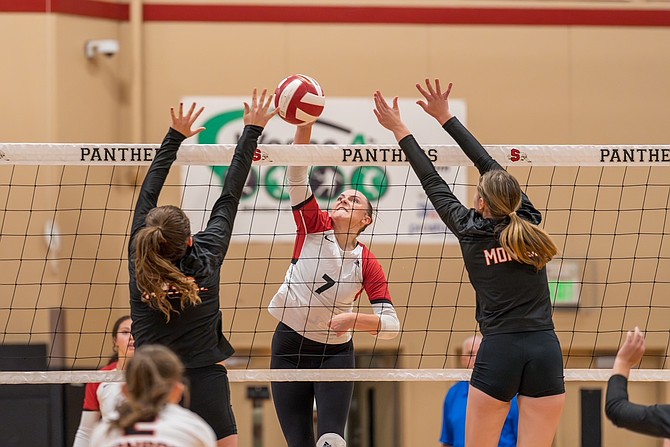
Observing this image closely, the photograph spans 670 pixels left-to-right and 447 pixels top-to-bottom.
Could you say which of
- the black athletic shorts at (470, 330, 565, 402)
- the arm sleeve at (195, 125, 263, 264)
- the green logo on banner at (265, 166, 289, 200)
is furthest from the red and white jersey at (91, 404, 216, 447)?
the green logo on banner at (265, 166, 289, 200)

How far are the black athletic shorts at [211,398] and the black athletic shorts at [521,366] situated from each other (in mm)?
1135

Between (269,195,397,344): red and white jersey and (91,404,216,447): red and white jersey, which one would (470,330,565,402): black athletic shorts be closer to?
(269,195,397,344): red and white jersey

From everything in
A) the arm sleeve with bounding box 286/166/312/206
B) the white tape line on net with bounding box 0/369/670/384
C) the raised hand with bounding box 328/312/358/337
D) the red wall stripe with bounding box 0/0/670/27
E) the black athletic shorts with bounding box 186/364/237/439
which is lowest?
the white tape line on net with bounding box 0/369/670/384

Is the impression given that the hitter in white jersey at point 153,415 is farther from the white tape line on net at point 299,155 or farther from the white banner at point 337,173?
the white banner at point 337,173

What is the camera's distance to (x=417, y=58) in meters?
9.54

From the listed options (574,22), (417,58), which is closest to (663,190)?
(574,22)

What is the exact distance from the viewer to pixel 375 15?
31.3ft

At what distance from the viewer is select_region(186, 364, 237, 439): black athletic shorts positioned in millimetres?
4371

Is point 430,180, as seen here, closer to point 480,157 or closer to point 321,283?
point 480,157

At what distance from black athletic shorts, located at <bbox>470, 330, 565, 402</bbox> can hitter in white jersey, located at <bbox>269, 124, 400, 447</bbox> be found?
35.9 inches

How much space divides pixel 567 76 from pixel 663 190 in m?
1.41

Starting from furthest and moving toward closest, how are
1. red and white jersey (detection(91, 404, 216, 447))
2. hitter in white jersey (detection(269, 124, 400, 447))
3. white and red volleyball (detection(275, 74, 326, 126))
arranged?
hitter in white jersey (detection(269, 124, 400, 447)), white and red volleyball (detection(275, 74, 326, 126)), red and white jersey (detection(91, 404, 216, 447))

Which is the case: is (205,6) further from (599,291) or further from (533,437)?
(533,437)

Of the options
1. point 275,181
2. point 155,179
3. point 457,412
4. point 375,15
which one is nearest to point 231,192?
point 155,179
